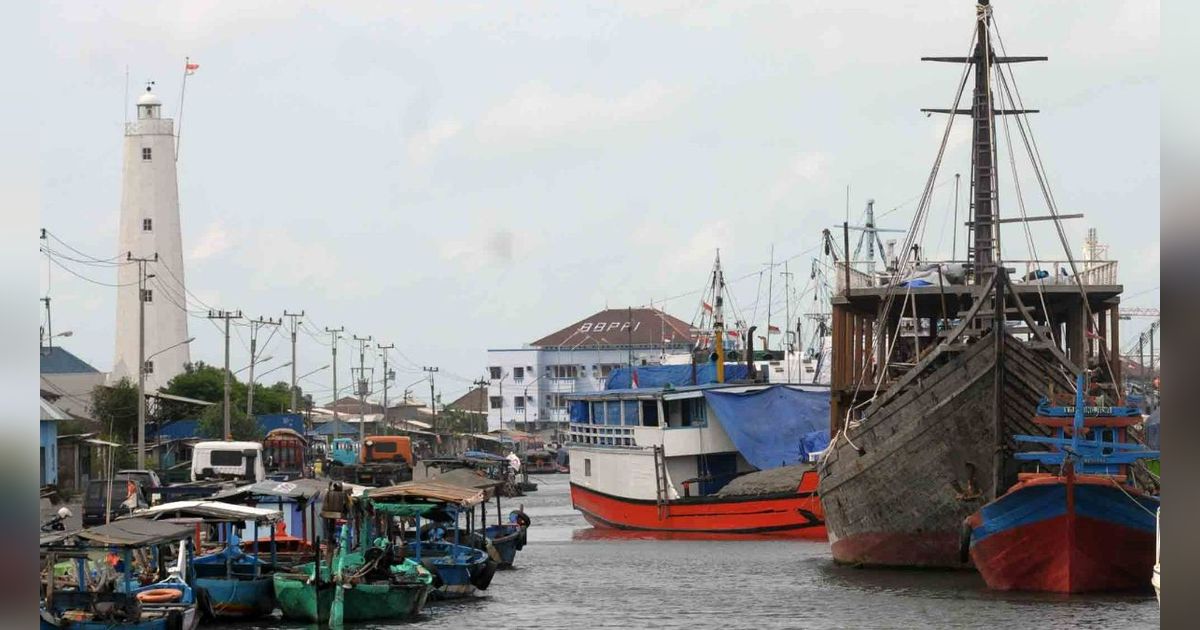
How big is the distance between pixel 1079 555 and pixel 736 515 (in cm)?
2197

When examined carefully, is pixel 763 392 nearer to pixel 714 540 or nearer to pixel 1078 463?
pixel 714 540

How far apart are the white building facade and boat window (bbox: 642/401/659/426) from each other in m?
88.1

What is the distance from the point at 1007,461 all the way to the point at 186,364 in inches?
2557

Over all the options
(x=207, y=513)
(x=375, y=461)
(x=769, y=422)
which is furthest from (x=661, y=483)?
(x=207, y=513)

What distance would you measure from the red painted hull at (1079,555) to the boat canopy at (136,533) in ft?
50.8

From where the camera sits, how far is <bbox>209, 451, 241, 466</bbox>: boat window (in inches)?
2028

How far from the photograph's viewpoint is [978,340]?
3522 cm

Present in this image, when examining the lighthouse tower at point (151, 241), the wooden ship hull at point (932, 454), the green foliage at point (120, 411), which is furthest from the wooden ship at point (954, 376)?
the lighthouse tower at point (151, 241)

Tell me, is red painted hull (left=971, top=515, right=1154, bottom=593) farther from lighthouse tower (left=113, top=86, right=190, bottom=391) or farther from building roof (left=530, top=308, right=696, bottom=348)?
building roof (left=530, top=308, right=696, bottom=348)

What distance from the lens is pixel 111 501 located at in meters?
44.0

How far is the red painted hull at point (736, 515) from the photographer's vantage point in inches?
1999

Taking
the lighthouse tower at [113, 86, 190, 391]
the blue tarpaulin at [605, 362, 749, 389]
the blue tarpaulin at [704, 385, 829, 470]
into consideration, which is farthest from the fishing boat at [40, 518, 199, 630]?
the lighthouse tower at [113, 86, 190, 391]
